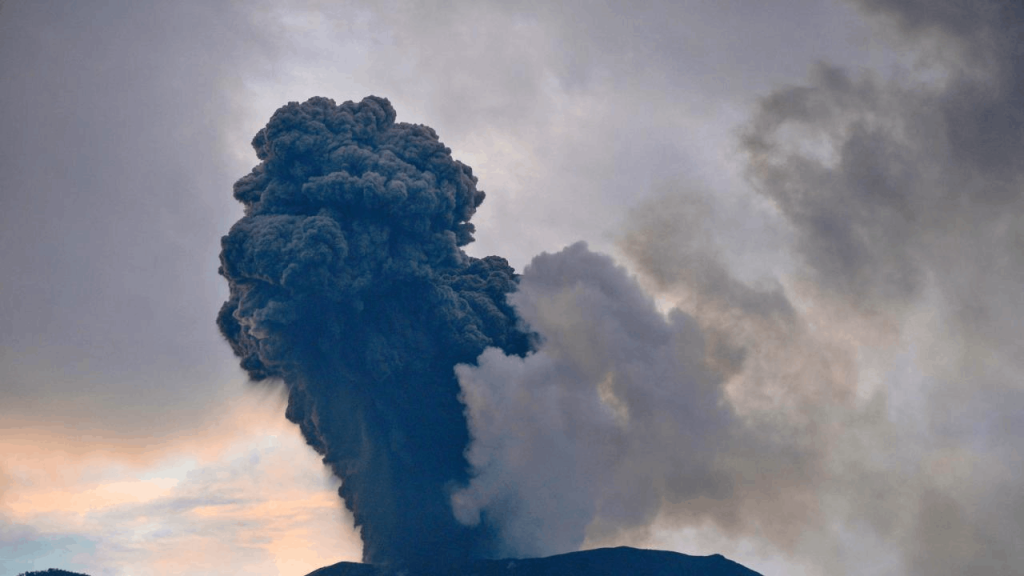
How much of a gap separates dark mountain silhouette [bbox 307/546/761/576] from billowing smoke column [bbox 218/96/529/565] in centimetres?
112

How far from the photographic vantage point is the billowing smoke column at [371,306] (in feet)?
189

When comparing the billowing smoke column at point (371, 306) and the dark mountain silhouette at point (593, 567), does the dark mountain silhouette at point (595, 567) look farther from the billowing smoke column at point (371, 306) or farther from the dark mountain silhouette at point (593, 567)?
the billowing smoke column at point (371, 306)

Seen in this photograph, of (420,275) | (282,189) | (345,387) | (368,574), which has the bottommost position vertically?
(368,574)

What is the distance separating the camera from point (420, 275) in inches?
2365

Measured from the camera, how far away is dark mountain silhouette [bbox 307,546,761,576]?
212 ft

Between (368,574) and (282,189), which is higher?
(282,189)

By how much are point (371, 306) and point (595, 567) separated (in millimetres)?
24894

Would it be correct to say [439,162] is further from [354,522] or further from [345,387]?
[354,522]

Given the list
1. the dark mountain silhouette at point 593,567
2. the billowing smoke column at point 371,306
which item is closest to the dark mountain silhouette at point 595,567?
the dark mountain silhouette at point 593,567

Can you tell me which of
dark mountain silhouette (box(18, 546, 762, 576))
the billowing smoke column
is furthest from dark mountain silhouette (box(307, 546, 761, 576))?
the billowing smoke column

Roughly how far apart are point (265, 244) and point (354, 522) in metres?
21.2

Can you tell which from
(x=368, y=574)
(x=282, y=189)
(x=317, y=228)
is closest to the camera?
(x=317, y=228)

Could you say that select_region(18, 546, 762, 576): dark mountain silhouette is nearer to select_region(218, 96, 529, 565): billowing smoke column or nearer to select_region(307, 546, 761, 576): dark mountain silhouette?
select_region(307, 546, 761, 576): dark mountain silhouette

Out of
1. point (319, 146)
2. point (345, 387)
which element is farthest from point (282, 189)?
point (345, 387)
